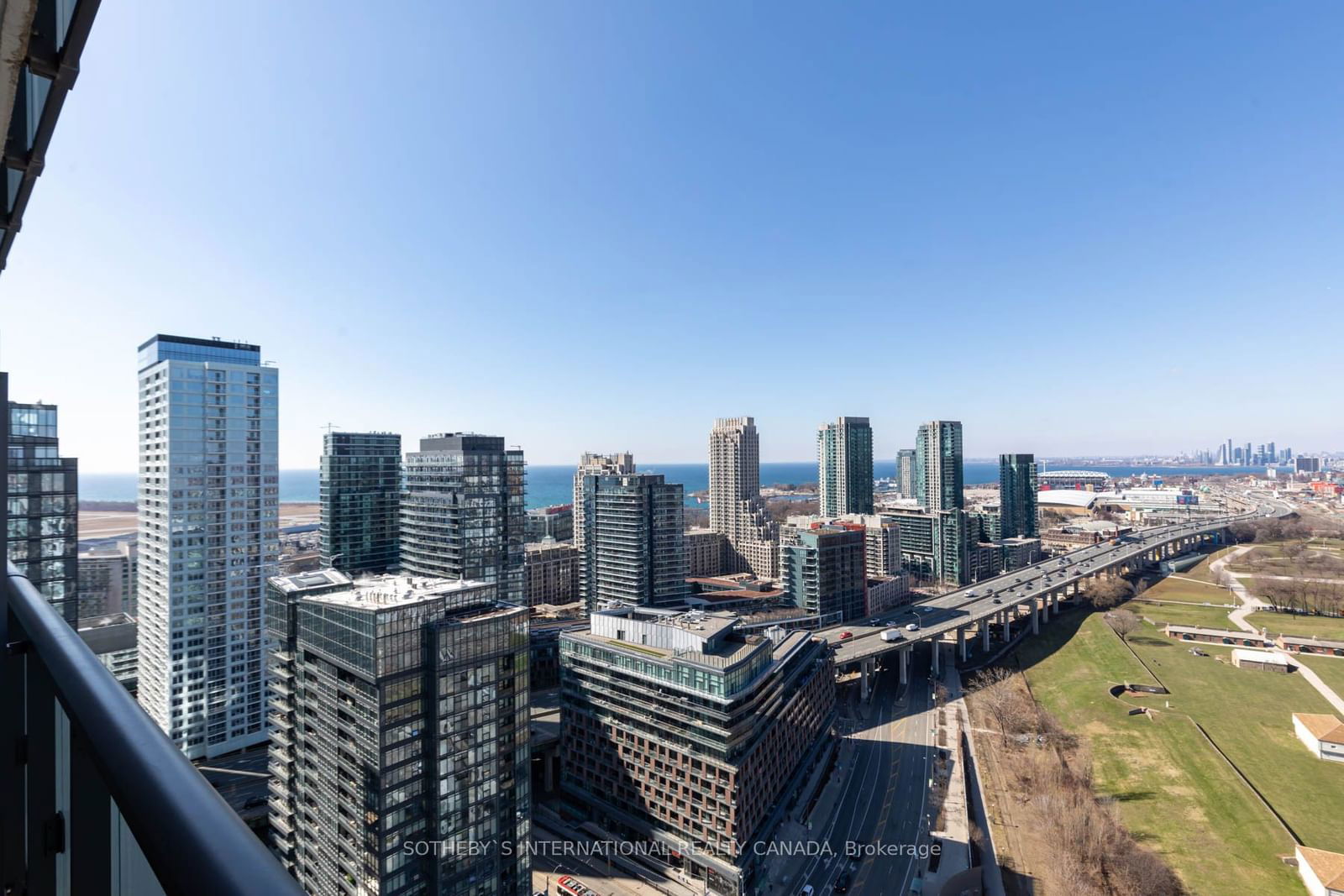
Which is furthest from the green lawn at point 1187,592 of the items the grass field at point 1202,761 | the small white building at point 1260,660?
the small white building at point 1260,660

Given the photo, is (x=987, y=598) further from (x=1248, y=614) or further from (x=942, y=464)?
(x=942, y=464)

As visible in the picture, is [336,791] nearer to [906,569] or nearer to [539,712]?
[539,712]

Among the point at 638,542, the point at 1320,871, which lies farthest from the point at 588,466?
→ the point at 1320,871

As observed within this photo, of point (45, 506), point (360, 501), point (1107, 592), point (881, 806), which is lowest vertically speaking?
point (881, 806)

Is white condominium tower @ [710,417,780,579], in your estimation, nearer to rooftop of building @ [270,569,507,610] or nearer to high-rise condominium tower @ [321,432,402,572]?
high-rise condominium tower @ [321,432,402,572]

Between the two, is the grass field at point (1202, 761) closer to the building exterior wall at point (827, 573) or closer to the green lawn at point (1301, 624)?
the green lawn at point (1301, 624)
